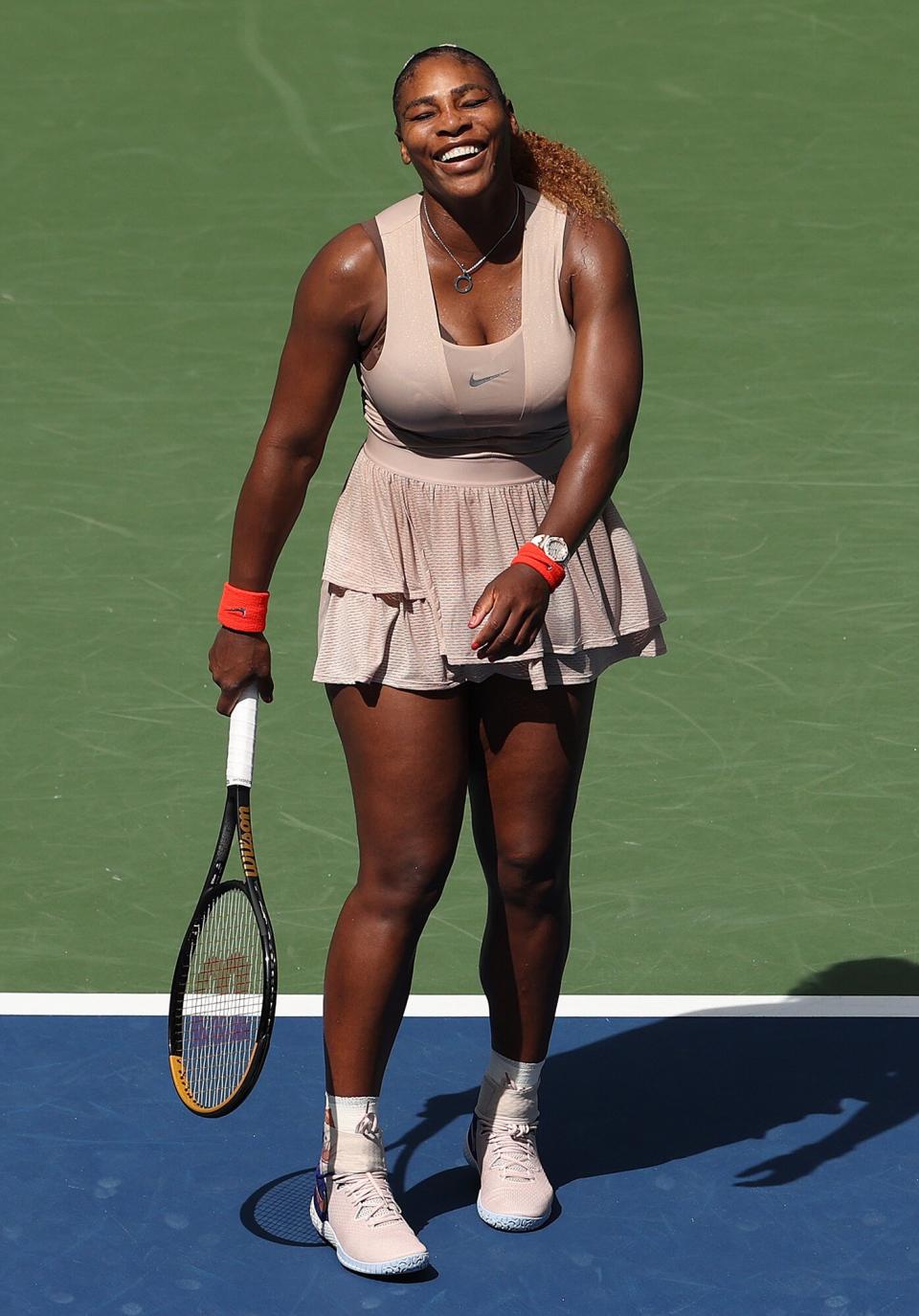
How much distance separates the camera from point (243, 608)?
4.66 meters

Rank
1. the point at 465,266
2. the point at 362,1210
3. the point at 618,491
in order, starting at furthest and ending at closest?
the point at 618,491, the point at 362,1210, the point at 465,266

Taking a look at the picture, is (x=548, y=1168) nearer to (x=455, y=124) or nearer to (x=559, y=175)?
(x=559, y=175)

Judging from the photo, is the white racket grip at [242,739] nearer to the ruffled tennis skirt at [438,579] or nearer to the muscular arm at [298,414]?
the muscular arm at [298,414]

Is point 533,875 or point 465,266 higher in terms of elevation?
point 465,266

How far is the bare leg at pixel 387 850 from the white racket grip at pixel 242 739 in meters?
0.17

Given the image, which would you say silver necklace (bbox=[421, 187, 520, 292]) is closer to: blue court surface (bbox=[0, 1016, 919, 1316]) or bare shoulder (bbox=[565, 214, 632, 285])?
bare shoulder (bbox=[565, 214, 632, 285])

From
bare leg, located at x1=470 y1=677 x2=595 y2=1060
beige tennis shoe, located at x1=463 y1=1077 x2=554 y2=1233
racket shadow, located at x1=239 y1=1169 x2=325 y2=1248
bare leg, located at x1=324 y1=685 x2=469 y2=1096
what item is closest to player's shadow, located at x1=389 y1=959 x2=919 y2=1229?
beige tennis shoe, located at x1=463 y1=1077 x2=554 y2=1233

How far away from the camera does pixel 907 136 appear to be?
9.86m

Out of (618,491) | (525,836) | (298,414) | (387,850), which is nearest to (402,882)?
(387,850)

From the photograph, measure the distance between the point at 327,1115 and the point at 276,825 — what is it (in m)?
1.84

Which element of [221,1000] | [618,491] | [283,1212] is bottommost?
[283,1212]

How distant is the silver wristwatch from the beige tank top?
0.29 m

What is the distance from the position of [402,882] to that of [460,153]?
1437mm

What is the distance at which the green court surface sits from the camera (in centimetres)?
622
